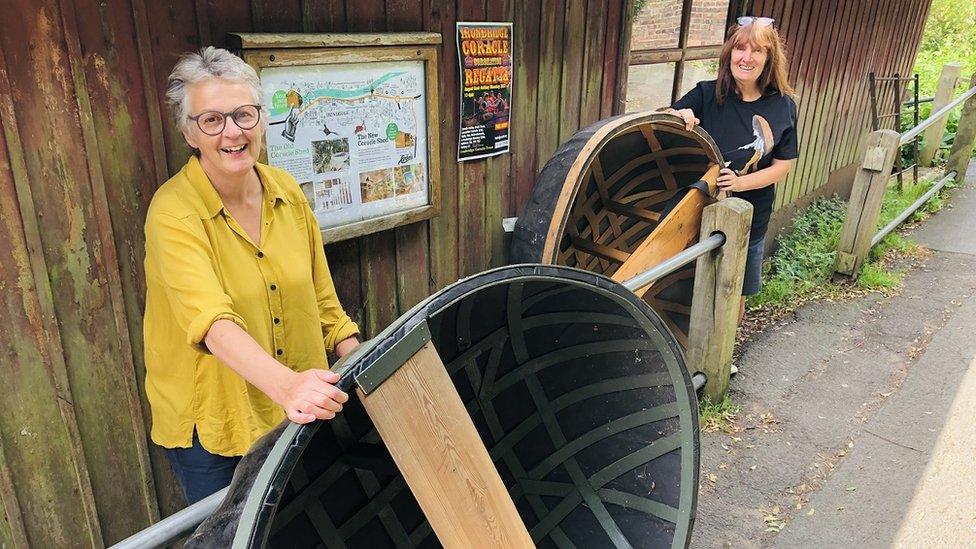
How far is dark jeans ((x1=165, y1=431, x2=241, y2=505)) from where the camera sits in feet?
6.48

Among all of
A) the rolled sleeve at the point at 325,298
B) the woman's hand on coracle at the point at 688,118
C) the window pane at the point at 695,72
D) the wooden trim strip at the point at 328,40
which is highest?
the wooden trim strip at the point at 328,40

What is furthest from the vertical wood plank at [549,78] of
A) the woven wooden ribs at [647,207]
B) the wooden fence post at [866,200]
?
the wooden fence post at [866,200]

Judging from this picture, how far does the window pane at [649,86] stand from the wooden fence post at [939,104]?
6173 millimetres

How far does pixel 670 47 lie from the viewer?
456 cm

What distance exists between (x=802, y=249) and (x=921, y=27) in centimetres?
480

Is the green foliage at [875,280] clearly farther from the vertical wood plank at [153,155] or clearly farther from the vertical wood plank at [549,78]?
the vertical wood plank at [153,155]

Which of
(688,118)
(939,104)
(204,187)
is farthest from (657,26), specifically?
(939,104)

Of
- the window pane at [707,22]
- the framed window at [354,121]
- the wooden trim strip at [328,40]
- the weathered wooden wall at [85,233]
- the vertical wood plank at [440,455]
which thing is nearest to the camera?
the vertical wood plank at [440,455]

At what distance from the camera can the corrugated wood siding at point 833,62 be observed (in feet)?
19.4

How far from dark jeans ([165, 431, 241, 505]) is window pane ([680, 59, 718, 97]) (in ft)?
13.3

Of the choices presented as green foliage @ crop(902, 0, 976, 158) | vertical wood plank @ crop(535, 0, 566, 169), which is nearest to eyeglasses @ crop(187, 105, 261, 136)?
vertical wood plank @ crop(535, 0, 566, 169)

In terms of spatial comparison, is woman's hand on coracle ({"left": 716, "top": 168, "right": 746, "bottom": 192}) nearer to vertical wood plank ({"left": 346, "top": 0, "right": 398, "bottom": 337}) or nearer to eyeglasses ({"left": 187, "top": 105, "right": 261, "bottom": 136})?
vertical wood plank ({"left": 346, "top": 0, "right": 398, "bottom": 337})

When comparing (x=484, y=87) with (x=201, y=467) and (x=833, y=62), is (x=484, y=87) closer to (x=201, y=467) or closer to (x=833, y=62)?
(x=201, y=467)

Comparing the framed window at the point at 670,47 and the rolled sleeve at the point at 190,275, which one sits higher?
the framed window at the point at 670,47
